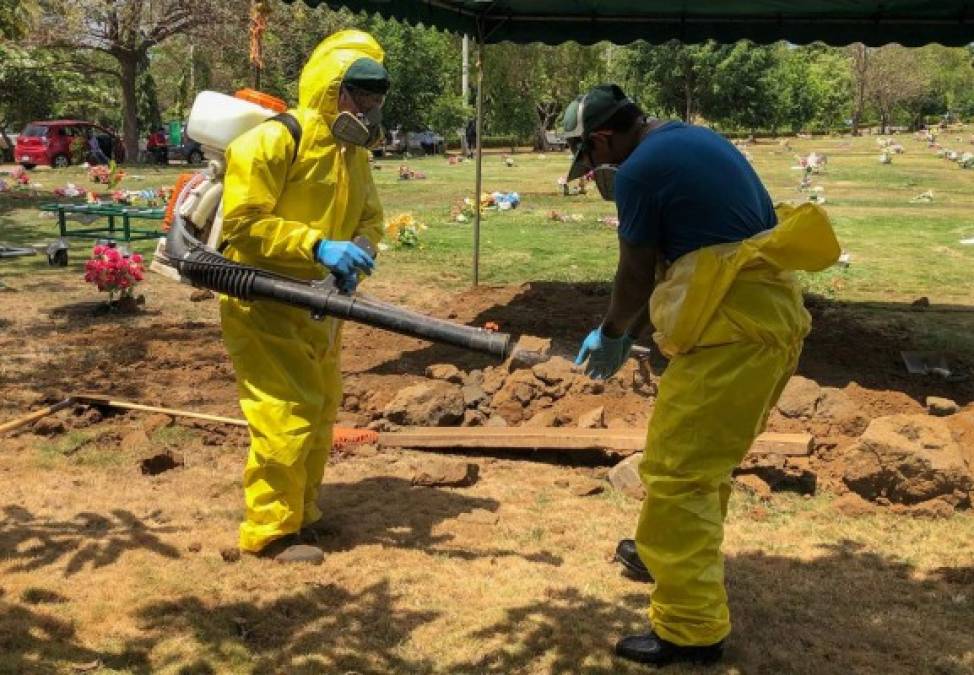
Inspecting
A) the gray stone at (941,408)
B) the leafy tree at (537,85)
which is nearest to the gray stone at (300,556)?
the gray stone at (941,408)

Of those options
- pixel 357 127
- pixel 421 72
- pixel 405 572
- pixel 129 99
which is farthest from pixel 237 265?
pixel 421 72

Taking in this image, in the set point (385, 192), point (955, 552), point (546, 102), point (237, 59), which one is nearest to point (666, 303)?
point (955, 552)

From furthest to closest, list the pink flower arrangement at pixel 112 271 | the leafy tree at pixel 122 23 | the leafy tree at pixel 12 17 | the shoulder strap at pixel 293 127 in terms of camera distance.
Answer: the leafy tree at pixel 122 23
the leafy tree at pixel 12 17
the pink flower arrangement at pixel 112 271
the shoulder strap at pixel 293 127

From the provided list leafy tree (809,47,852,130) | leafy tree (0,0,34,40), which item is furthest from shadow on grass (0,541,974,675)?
leafy tree (809,47,852,130)

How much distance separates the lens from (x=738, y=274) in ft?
10.2

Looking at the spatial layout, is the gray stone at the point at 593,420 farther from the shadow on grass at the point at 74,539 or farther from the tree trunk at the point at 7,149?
the tree trunk at the point at 7,149

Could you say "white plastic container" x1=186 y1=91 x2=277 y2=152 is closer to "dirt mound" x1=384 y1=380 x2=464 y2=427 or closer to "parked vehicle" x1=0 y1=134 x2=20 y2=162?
"dirt mound" x1=384 y1=380 x2=464 y2=427

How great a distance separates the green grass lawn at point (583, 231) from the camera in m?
11.2

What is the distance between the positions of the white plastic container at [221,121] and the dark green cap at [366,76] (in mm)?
526

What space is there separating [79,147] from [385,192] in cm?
1243

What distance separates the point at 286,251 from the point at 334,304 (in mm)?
299

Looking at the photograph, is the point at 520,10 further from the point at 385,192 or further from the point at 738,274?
the point at 385,192

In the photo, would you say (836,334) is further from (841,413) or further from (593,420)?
(593,420)

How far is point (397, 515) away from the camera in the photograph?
15.8 feet
